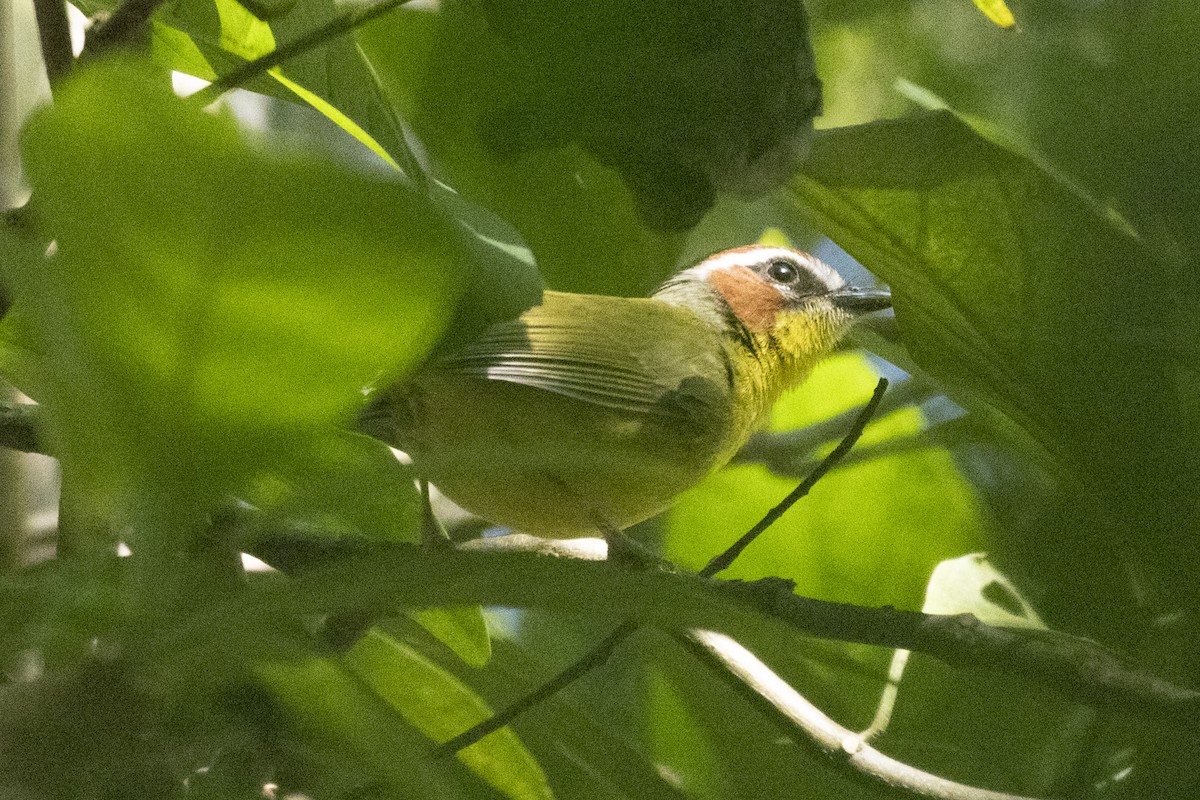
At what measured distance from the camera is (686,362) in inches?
98.6

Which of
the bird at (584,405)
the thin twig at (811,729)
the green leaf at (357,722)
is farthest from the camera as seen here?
the bird at (584,405)

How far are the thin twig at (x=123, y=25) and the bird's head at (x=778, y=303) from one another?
199cm

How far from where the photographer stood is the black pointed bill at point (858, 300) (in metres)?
3.02

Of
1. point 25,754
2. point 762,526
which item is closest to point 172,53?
point 762,526

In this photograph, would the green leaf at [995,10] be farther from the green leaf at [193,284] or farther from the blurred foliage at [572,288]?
the green leaf at [193,284]

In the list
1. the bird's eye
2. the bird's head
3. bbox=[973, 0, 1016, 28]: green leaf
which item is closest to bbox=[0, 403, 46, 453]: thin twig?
bbox=[973, 0, 1016, 28]: green leaf

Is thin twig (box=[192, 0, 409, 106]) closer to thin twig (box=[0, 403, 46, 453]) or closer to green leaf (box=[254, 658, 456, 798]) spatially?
green leaf (box=[254, 658, 456, 798])

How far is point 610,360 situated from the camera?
2271 mm

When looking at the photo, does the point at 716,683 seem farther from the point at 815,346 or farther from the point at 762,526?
the point at 815,346

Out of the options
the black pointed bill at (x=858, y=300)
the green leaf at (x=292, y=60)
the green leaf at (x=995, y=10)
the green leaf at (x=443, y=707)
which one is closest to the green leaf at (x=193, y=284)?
the green leaf at (x=292, y=60)

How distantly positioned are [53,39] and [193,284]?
756 millimetres

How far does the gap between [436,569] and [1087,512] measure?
1091 mm

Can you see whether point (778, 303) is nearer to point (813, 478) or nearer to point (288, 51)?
point (813, 478)

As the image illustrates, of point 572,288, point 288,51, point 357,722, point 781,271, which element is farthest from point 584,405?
point 357,722
